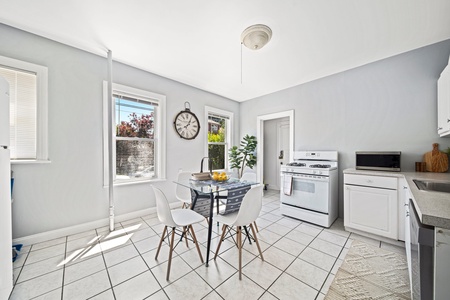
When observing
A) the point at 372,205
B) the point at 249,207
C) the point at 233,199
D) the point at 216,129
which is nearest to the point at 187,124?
the point at 216,129

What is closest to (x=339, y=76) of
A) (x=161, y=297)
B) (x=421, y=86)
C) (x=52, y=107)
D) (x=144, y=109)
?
(x=421, y=86)

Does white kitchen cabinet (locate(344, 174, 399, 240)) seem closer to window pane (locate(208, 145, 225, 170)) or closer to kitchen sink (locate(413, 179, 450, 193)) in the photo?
kitchen sink (locate(413, 179, 450, 193))

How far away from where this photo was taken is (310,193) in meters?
2.79

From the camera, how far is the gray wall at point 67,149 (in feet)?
6.81

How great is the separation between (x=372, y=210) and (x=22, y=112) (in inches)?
185

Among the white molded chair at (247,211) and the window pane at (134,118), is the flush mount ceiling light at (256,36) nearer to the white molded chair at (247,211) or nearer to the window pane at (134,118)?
the white molded chair at (247,211)

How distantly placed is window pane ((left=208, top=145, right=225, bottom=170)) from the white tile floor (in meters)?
2.08

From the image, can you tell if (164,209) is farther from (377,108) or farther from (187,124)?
(377,108)

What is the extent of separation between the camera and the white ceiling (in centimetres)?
169

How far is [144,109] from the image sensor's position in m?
3.14

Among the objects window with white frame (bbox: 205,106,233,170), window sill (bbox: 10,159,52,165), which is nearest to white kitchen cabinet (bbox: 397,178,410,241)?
Answer: window with white frame (bbox: 205,106,233,170)

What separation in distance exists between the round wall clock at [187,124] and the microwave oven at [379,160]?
3.05 meters

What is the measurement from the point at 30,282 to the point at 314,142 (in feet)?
14.2

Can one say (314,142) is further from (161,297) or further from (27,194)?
(27,194)
